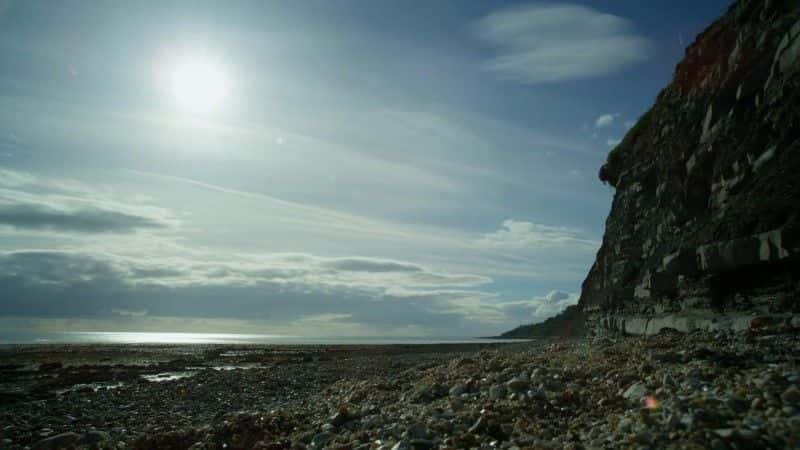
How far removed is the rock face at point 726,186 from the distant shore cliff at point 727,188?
0.04 metres

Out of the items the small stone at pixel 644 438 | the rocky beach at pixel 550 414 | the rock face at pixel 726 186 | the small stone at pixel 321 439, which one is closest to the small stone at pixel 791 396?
the rocky beach at pixel 550 414

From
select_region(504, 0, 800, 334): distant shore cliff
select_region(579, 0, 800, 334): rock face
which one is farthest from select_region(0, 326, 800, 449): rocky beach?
select_region(579, 0, 800, 334): rock face

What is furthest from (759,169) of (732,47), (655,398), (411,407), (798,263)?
(411,407)

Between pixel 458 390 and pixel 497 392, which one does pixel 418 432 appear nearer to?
pixel 497 392

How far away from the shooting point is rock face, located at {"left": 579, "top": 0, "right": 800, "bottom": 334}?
12977mm

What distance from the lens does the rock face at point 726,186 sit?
511 inches

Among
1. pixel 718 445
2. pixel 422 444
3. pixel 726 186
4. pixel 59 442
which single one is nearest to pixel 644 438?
pixel 718 445

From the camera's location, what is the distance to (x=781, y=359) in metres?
8.09

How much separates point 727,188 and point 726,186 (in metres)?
0.13

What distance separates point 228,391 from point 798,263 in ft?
69.1

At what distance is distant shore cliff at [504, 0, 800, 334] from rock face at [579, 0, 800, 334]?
44 mm

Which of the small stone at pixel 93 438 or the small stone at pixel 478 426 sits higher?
the small stone at pixel 478 426

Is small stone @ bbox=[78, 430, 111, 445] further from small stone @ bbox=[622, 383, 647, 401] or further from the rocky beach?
small stone @ bbox=[622, 383, 647, 401]

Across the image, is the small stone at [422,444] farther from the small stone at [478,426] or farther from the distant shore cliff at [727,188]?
the distant shore cliff at [727,188]
